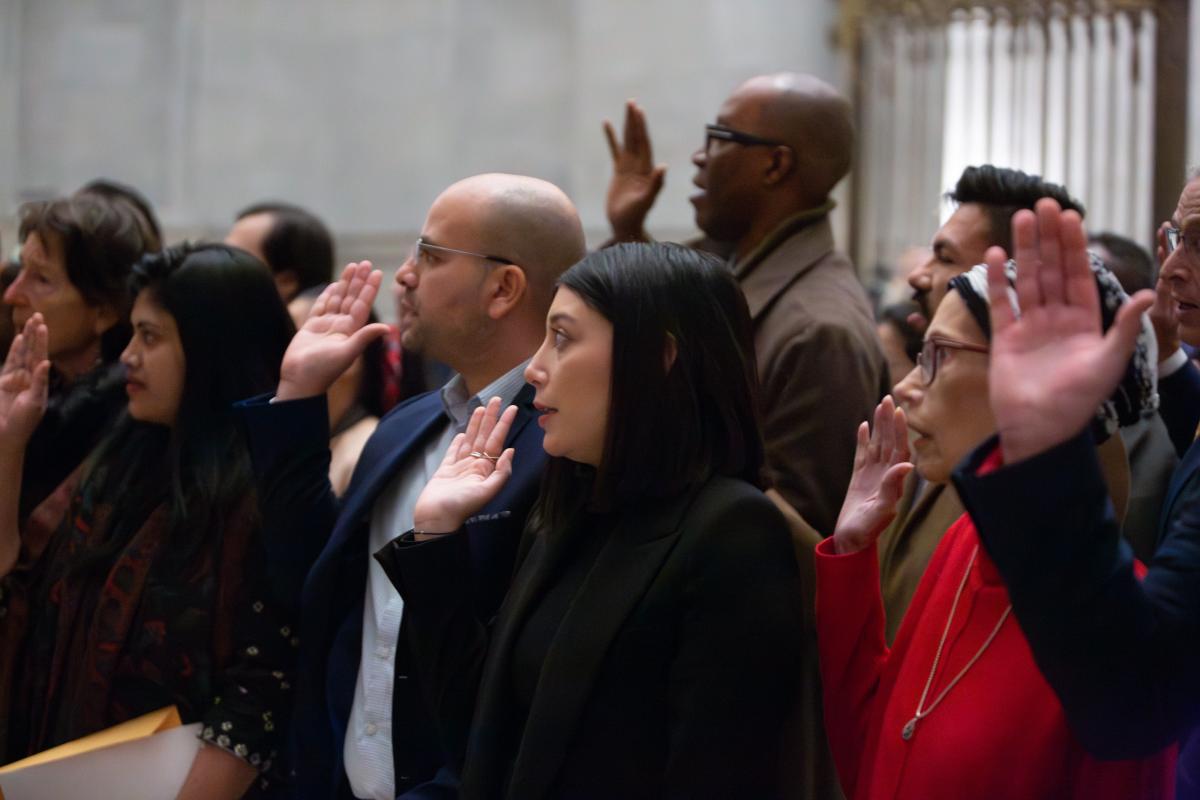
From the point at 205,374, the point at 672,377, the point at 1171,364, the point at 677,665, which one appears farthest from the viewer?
the point at 205,374

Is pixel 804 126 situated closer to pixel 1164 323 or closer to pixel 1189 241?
pixel 1164 323

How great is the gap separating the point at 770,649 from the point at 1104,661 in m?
0.65

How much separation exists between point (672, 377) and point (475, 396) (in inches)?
31.4

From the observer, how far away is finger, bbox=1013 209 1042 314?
1.86 meters

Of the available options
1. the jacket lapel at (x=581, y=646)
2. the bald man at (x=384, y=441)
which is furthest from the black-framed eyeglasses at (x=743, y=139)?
the jacket lapel at (x=581, y=646)

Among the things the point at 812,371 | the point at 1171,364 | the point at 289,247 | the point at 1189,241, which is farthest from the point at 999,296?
the point at 289,247

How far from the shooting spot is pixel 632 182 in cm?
464

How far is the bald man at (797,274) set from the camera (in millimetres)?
3373

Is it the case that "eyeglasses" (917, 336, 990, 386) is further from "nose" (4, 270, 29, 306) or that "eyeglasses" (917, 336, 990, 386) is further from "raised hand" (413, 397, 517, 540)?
"nose" (4, 270, 29, 306)

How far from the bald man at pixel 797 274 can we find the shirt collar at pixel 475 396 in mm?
569

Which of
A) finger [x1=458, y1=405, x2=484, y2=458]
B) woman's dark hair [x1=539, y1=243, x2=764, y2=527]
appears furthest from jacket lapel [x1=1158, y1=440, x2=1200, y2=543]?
finger [x1=458, y1=405, x2=484, y2=458]

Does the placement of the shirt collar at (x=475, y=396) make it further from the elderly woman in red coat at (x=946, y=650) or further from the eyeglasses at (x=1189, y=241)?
the eyeglasses at (x=1189, y=241)

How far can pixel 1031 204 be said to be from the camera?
3.52 meters

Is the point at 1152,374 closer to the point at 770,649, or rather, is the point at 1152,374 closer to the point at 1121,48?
the point at 770,649
